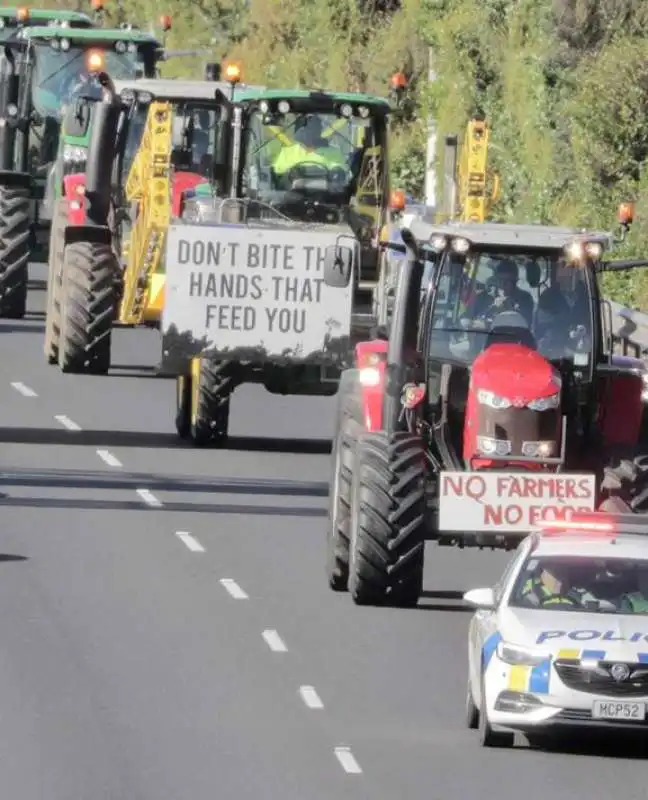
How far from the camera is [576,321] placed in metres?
21.1

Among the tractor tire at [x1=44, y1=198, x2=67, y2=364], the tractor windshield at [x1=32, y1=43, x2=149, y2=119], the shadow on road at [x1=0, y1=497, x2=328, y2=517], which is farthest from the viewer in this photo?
the tractor windshield at [x1=32, y1=43, x2=149, y2=119]

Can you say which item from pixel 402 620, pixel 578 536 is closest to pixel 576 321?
pixel 402 620

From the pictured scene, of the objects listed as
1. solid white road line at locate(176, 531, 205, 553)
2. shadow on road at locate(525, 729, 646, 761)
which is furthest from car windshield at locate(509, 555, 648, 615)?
solid white road line at locate(176, 531, 205, 553)

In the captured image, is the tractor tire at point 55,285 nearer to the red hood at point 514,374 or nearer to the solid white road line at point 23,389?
the solid white road line at point 23,389

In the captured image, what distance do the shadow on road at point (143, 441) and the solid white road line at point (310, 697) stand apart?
12385 mm

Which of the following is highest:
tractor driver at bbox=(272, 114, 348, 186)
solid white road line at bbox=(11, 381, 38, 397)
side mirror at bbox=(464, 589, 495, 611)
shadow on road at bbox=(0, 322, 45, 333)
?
tractor driver at bbox=(272, 114, 348, 186)

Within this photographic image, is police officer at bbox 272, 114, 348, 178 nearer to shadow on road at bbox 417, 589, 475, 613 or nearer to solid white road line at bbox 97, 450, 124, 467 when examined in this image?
solid white road line at bbox 97, 450, 124, 467

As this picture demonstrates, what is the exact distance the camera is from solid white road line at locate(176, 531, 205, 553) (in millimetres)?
24281

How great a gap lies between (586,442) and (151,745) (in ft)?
18.9

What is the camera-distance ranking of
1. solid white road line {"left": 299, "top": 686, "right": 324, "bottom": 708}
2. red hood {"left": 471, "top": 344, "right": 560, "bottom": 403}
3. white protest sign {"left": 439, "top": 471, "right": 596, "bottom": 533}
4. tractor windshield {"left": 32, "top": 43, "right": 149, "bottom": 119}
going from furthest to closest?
tractor windshield {"left": 32, "top": 43, "right": 149, "bottom": 119} → red hood {"left": 471, "top": 344, "right": 560, "bottom": 403} → white protest sign {"left": 439, "top": 471, "right": 596, "bottom": 533} → solid white road line {"left": 299, "top": 686, "right": 324, "bottom": 708}

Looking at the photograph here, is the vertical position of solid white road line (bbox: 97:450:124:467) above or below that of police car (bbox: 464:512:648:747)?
below

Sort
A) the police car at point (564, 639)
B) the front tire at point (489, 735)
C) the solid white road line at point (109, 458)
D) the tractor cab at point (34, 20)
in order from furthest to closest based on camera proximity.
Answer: the tractor cab at point (34, 20) < the solid white road line at point (109, 458) < the front tire at point (489, 735) < the police car at point (564, 639)

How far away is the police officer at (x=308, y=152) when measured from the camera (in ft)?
106

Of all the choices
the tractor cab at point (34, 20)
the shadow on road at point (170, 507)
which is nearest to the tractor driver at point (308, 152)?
the shadow on road at point (170, 507)
